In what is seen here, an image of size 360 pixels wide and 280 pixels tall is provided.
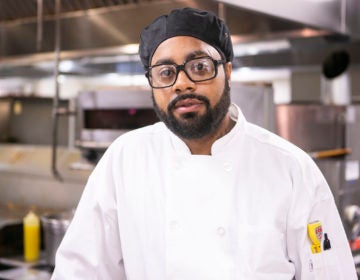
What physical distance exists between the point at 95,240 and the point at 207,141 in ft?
1.24

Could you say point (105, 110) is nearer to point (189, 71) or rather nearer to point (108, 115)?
point (108, 115)

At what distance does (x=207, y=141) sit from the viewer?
4.58 ft

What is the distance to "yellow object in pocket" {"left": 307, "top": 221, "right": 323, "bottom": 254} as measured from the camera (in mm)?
1268

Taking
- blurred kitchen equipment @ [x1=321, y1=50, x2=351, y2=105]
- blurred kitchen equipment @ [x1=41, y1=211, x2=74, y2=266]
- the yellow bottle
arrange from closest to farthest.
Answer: blurred kitchen equipment @ [x1=41, y1=211, x2=74, y2=266]
the yellow bottle
blurred kitchen equipment @ [x1=321, y1=50, x2=351, y2=105]

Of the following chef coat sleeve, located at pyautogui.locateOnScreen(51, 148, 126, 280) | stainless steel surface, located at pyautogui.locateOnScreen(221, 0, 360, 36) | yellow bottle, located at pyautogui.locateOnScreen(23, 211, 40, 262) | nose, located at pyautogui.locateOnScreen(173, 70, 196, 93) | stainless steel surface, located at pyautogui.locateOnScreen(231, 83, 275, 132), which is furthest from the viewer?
yellow bottle, located at pyautogui.locateOnScreen(23, 211, 40, 262)

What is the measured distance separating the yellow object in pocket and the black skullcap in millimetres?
463

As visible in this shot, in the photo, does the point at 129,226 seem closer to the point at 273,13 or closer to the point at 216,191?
the point at 216,191

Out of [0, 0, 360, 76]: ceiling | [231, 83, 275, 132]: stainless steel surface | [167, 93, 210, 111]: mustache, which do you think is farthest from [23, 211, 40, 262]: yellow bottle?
[167, 93, 210, 111]: mustache

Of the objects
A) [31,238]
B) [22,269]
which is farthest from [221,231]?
[31,238]

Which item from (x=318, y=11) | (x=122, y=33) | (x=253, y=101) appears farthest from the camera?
(x=122, y=33)

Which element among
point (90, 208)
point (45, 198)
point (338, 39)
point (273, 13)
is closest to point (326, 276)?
point (90, 208)

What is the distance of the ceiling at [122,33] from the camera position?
8.40 ft

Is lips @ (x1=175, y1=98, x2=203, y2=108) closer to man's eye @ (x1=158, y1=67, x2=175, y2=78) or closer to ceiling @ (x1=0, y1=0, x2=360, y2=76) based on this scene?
man's eye @ (x1=158, y1=67, x2=175, y2=78)

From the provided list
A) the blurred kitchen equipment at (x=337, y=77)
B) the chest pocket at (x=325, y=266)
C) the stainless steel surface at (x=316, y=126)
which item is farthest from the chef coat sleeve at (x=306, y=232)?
the blurred kitchen equipment at (x=337, y=77)
